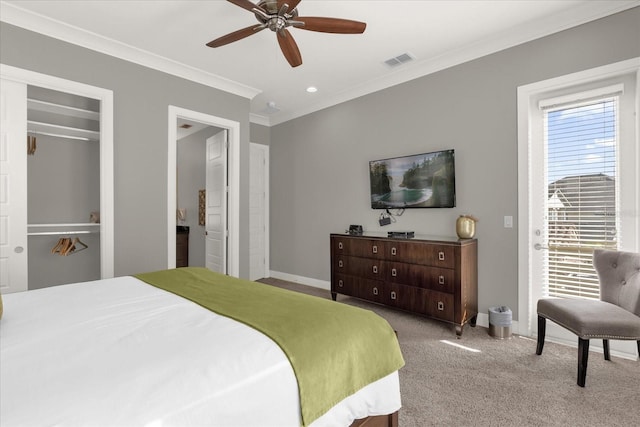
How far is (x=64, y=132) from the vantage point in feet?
11.4

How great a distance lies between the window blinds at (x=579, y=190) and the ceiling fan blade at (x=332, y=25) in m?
2.04

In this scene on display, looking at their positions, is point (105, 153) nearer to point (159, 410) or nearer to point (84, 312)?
point (84, 312)

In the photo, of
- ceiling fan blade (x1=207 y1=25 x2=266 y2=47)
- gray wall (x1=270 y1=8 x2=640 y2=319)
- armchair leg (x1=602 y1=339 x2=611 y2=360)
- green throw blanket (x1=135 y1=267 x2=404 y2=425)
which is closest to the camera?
green throw blanket (x1=135 y1=267 x2=404 y2=425)

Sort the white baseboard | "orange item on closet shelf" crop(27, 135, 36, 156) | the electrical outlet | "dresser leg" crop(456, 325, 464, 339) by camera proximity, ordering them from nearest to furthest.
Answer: "dresser leg" crop(456, 325, 464, 339), the electrical outlet, "orange item on closet shelf" crop(27, 135, 36, 156), the white baseboard

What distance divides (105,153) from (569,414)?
4.22 meters

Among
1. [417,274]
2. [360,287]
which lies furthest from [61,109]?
[417,274]

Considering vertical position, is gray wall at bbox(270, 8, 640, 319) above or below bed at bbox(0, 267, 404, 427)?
above

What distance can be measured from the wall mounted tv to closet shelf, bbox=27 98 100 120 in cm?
325

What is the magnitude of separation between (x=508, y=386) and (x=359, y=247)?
6.58 ft

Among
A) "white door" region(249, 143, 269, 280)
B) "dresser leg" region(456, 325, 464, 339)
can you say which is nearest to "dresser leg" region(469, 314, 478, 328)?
"dresser leg" region(456, 325, 464, 339)

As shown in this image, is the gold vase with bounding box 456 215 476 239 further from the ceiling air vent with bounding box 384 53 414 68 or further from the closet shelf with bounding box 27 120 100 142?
the closet shelf with bounding box 27 120 100 142

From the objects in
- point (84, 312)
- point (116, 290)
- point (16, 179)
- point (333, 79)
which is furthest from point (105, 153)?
point (333, 79)

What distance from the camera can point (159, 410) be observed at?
0.85 metres

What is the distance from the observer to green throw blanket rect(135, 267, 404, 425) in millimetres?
1172
